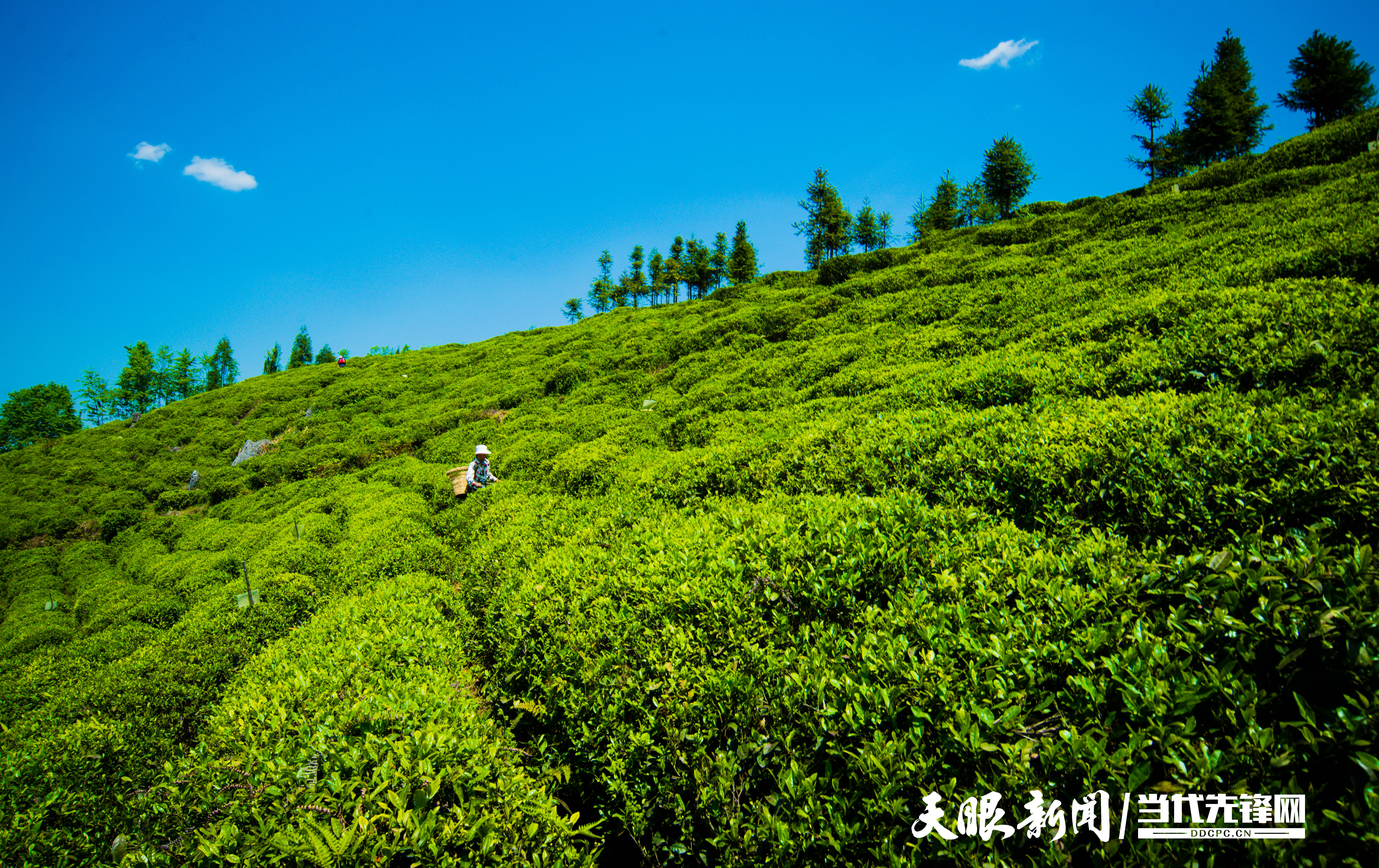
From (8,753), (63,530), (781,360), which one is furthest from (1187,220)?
(63,530)

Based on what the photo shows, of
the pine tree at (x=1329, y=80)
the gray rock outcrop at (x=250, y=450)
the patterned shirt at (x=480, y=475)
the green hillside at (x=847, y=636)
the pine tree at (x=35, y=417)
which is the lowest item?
the green hillside at (x=847, y=636)

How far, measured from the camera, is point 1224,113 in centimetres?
3678

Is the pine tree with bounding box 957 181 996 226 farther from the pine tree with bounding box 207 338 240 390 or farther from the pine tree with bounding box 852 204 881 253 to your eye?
the pine tree with bounding box 207 338 240 390

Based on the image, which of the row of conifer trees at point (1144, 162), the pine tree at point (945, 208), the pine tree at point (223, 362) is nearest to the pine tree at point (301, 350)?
the pine tree at point (223, 362)

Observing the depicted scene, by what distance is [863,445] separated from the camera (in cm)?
731

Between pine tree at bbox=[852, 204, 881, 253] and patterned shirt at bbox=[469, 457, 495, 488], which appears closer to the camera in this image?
patterned shirt at bbox=[469, 457, 495, 488]

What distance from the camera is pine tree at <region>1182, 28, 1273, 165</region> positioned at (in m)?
37.1

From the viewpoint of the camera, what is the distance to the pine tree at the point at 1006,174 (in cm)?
4184

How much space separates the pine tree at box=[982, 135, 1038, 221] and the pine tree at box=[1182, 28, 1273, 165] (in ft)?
33.9

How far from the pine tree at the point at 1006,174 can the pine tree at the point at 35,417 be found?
301ft

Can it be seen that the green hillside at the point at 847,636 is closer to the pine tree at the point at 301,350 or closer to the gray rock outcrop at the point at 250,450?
the gray rock outcrop at the point at 250,450

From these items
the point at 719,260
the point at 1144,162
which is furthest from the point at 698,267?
the point at 1144,162

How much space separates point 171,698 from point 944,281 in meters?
22.2

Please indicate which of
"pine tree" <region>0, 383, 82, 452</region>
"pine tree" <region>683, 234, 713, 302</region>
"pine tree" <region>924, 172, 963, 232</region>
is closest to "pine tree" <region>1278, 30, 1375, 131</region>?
"pine tree" <region>924, 172, 963, 232</region>
